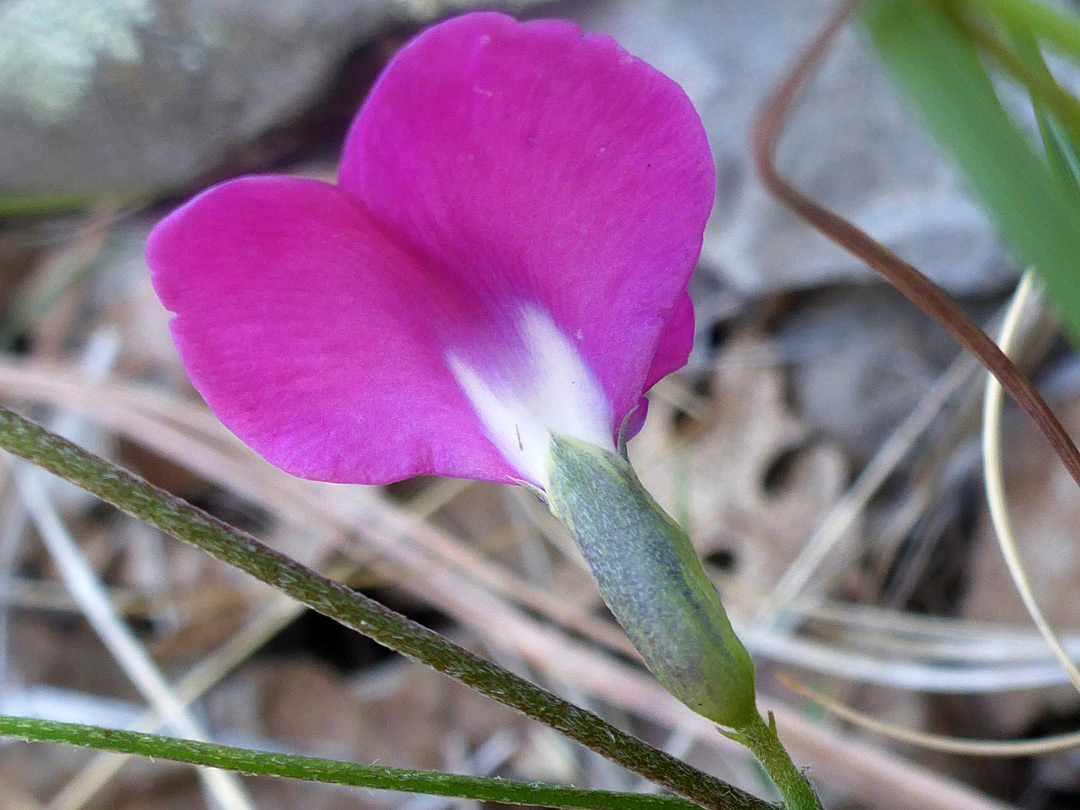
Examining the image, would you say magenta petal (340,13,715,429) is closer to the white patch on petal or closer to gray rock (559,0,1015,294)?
the white patch on petal

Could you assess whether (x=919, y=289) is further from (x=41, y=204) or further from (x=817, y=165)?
(x=41, y=204)

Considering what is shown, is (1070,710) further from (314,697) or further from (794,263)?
(314,697)

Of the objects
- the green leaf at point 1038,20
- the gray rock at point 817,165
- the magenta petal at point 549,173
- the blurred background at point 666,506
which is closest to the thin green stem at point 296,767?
the magenta petal at point 549,173

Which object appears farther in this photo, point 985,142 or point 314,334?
point 314,334

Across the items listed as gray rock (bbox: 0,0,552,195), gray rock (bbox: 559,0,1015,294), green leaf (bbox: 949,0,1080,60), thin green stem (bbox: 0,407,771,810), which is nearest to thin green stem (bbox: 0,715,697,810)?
thin green stem (bbox: 0,407,771,810)

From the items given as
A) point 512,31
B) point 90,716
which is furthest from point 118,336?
point 512,31

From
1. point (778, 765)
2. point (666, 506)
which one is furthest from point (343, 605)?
point (666, 506)
